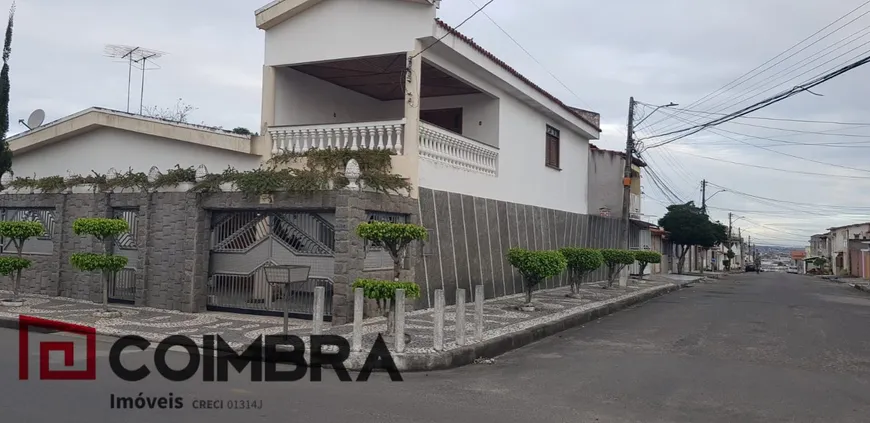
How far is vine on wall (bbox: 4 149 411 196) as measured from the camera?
11484 mm

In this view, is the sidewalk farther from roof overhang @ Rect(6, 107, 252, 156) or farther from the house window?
the house window

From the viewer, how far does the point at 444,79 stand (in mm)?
15008

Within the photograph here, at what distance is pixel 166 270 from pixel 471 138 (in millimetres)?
7286

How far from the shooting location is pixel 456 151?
46.8 ft

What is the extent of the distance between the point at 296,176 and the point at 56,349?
181 inches

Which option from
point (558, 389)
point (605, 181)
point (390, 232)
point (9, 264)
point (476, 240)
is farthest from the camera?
point (605, 181)

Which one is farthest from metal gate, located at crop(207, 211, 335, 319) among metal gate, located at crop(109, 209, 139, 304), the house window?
the house window

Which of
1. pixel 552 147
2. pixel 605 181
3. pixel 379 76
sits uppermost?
pixel 379 76

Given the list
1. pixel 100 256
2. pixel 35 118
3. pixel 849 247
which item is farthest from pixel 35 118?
pixel 849 247

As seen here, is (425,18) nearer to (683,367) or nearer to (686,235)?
(683,367)

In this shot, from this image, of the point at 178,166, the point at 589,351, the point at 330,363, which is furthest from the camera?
the point at 178,166

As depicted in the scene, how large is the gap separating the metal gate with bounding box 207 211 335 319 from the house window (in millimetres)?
9808

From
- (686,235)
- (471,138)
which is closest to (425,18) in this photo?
(471,138)

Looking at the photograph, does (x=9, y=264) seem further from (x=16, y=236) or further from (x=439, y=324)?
(x=439, y=324)
